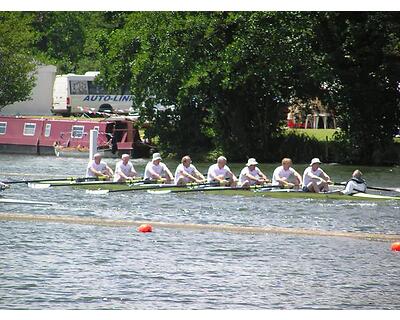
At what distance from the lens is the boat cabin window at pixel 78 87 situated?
56.2 metres

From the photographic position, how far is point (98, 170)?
29984 mm

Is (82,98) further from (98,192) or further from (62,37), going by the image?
(98,192)

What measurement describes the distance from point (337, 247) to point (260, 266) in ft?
8.10

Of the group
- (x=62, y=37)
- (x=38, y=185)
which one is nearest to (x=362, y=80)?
(x=38, y=185)

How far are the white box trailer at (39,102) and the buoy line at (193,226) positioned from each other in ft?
92.5

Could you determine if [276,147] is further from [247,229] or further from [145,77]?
[247,229]

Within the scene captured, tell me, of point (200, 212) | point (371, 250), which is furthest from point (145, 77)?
point (371, 250)

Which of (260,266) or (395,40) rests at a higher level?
(395,40)

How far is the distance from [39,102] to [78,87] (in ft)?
6.50

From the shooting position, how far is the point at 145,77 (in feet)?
134

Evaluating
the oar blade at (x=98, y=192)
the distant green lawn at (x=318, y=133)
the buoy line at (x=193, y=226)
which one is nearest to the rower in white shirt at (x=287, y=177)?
the buoy line at (x=193, y=226)

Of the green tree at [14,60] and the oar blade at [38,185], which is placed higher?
the green tree at [14,60]

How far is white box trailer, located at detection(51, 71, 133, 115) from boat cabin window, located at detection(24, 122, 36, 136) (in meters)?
7.32

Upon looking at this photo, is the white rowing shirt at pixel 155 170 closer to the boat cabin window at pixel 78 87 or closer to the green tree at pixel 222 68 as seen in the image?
the green tree at pixel 222 68
